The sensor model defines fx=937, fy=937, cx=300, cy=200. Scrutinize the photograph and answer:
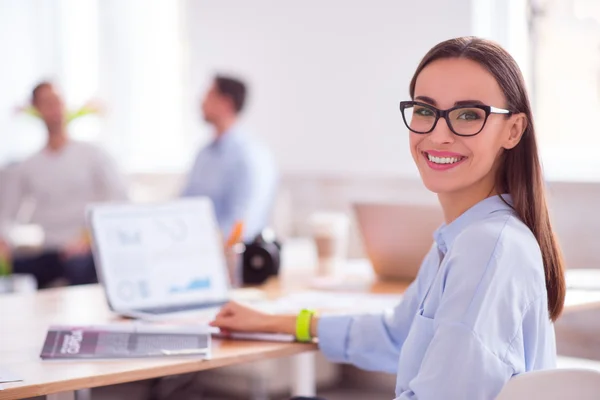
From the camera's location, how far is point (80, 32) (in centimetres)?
696

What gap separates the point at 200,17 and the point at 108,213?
3520 mm

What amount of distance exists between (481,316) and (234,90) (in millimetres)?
3634

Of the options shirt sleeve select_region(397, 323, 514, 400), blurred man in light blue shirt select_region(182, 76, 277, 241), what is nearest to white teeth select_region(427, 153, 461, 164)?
shirt sleeve select_region(397, 323, 514, 400)

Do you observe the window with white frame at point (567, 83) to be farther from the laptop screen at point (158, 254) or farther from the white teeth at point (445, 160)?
the white teeth at point (445, 160)

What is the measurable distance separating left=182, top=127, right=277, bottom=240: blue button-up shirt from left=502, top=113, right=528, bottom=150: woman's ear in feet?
9.48

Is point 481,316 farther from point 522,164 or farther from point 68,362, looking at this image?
point 68,362

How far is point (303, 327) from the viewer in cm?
207

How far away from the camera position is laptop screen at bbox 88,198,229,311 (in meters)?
2.40

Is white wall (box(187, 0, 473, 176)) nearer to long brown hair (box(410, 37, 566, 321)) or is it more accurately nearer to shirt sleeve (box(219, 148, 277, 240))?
shirt sleeve (box(219, 148, 277, 240))

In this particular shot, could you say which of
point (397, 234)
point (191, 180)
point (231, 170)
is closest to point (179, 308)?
point (397, 234)

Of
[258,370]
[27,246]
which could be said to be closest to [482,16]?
[258,370]

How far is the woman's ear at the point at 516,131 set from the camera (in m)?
1.68

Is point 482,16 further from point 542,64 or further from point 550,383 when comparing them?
point 550,383

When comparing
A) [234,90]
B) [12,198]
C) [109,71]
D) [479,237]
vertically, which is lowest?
[12,198]
